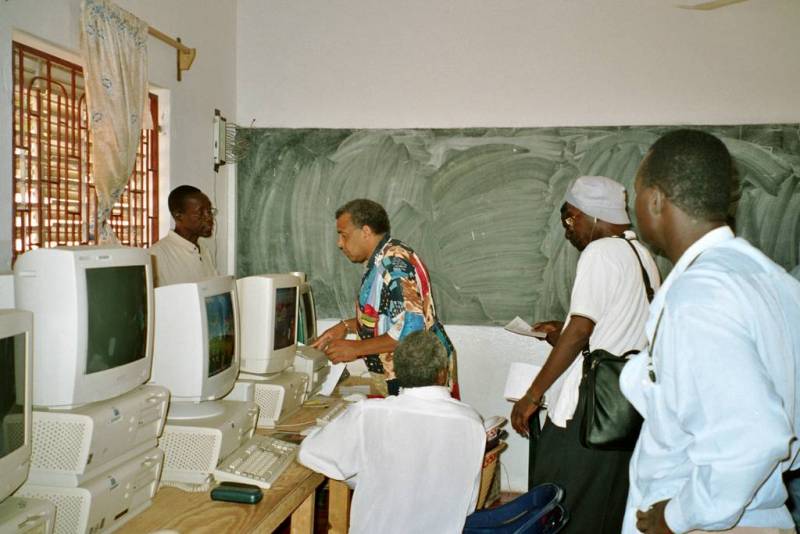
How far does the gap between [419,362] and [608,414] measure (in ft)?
2.03

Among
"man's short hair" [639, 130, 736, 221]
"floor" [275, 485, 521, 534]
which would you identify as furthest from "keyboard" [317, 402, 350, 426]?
Result: "man's short hair" [639, 130, 736, 221]

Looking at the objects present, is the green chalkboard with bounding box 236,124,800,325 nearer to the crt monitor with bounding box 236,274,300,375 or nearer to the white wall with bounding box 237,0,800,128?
the white wall with bounding box 237,0,800,128

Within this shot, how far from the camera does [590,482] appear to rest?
Result: 88.6 inches

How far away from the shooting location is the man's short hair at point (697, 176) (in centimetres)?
122

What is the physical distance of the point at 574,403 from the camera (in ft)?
7.52

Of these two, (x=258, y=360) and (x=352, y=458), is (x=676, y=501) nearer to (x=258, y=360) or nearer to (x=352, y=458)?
(x=352, y=458)

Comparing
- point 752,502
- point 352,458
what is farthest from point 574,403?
point 752,502

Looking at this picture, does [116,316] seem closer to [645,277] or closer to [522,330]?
[645,277]

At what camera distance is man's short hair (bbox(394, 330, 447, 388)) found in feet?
6.24

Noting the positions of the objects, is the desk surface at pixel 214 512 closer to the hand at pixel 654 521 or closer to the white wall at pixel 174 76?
the hand at pixel 654 521

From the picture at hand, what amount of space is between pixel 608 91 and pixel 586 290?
2.11m

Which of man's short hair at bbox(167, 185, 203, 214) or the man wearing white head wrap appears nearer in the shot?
the man wearing white head wrap

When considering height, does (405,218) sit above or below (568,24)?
below

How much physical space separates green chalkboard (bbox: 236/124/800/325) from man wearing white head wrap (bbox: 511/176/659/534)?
1.63 meters
